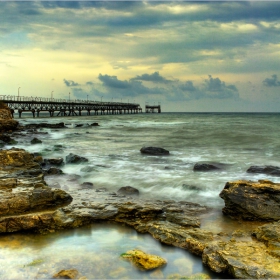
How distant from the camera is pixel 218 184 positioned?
32.6 feet

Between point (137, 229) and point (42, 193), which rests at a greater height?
point (42, 193)

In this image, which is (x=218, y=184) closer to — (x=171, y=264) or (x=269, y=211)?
(x=269, y=211)

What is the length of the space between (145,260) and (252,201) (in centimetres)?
342

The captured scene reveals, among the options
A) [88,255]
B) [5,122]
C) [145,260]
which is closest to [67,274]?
[88,255]

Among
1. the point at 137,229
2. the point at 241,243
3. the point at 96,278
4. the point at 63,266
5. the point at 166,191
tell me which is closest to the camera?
the point at 96,278

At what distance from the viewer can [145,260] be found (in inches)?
185

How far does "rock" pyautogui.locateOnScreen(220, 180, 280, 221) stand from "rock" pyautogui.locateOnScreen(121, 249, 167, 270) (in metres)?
2.86

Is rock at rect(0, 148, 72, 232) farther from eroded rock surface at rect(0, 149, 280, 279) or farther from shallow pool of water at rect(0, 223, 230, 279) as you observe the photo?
shallow pool of water at rect(0, 223, 230, 279)

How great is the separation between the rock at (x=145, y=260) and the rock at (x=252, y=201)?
2859mm

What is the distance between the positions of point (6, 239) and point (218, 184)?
22.3 ft

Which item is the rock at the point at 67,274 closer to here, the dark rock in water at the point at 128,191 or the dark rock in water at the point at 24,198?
the dark rock in water at the point at 24,198

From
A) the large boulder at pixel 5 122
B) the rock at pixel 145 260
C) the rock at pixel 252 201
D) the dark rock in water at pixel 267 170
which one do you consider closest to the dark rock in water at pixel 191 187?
the rock at pixel 252 201

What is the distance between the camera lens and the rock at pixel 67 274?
169 inches

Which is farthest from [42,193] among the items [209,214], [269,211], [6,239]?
[269,211]
